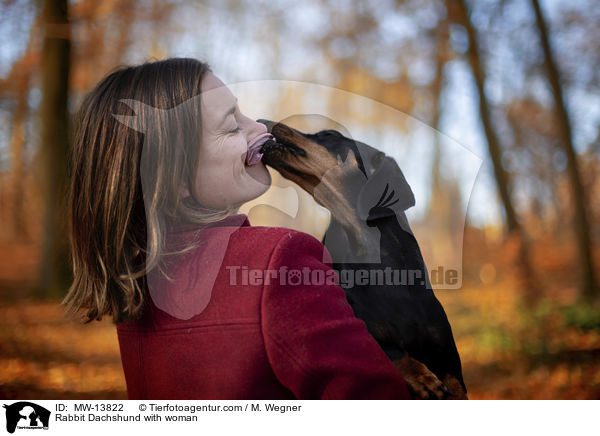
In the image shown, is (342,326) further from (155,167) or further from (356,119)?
(356,119)

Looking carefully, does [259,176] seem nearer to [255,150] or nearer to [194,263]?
[255,150]

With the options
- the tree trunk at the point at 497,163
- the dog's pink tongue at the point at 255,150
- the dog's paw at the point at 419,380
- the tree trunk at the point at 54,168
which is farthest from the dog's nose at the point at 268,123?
the tree trunk at the point at 54,168

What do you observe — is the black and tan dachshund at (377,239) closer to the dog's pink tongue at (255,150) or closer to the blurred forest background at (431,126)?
the dog's pink tongue at (255,150)

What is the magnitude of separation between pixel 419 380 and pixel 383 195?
55cm

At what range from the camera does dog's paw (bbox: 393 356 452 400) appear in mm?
1199

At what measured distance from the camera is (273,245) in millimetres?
927

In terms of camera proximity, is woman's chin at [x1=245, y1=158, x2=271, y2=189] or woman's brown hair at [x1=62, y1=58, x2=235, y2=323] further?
woman's chin at [x1=245, y1=158, x2=271, y2=189]

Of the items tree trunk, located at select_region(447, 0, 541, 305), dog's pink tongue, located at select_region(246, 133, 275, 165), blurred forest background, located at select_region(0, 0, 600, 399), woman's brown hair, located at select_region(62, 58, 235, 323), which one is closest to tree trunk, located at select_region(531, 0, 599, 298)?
blurred forest background, located at select_region(0, 0, 600, 399)

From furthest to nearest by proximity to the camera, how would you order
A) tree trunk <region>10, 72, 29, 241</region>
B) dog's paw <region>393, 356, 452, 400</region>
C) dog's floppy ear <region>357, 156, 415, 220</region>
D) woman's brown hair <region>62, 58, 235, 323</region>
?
tree trunk <region>10, 72, 29, 241</region>
dog's floppy ear <region>357, 156, 415, 220</region>
dog's paw <region>393, 356, 452, 400</region>
woman's brown hair <region>62, 58, 235, 323</region>

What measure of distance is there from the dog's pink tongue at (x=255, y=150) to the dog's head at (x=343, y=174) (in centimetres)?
8

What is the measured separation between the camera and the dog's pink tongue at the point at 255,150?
4.00ft
